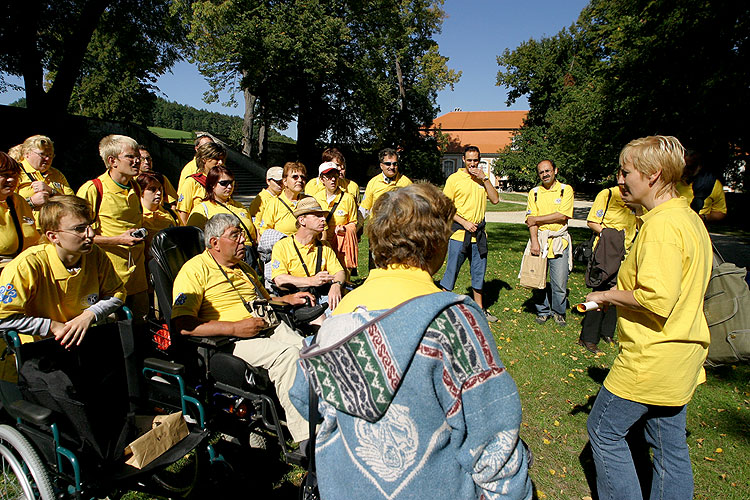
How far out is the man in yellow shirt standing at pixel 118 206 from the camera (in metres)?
4.05

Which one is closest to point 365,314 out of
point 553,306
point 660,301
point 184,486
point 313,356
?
point 313,356

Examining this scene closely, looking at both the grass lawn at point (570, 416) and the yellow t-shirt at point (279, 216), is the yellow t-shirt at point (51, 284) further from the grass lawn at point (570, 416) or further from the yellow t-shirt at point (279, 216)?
the yellow t-shirt at point (279, 216)

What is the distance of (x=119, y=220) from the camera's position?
421cm

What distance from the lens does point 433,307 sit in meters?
1.26

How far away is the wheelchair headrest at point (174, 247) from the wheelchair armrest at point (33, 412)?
1291 millimetres

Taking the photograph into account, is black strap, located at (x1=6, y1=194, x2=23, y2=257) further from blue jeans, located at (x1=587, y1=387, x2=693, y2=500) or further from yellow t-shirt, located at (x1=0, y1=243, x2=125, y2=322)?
blue jeans, located at (x1=587, y1=387, x2=693, y2=500)

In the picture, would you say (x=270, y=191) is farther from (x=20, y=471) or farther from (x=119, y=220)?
(x=20, y=471)

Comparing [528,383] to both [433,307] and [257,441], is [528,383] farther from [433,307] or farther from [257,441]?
[433,307]

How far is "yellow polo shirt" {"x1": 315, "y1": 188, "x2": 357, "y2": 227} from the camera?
19.2ft

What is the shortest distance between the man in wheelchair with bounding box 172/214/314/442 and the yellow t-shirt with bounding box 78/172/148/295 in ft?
3.99

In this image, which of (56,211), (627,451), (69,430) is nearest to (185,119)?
(56,211)

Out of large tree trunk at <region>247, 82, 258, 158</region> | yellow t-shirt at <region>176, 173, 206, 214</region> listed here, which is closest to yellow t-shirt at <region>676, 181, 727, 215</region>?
yellow t-shirt at <region>176, 173, 206, 214</region>

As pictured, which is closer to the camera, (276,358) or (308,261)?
(276,358)

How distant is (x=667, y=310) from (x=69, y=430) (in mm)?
3158
